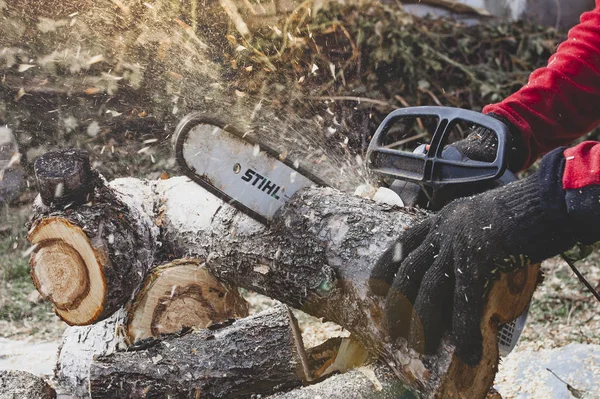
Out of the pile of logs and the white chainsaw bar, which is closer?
the pile of logs

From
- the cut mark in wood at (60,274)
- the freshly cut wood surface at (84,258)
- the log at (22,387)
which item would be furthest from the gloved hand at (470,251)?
the log at (22,387)

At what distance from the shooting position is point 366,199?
2.37m

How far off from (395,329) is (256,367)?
1.98 ft

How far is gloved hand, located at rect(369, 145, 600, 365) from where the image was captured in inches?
59.7

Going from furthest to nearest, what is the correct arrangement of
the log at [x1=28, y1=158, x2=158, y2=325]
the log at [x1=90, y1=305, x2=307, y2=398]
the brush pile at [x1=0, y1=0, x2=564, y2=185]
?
the brush pile at [x1=0, y1=0, x2=564, y2=185] → the log at [x1=28, y1=158, x2=158, y2=325] → the log at [x1=90, y1=305, x2=307, y2=398]

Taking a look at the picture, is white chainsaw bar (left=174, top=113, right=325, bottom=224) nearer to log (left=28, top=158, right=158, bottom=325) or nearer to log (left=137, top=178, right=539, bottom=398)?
log (left=137, top=178, right=539, bottom=398)

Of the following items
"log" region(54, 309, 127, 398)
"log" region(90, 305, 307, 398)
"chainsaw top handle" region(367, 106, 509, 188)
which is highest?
"chainsaw top handle" region(367, 106, 509, 188)

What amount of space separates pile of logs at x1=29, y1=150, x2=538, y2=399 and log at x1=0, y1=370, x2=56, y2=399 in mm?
229

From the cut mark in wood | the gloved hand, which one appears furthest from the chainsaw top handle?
the cut mark in wood

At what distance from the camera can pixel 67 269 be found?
96.0 inches

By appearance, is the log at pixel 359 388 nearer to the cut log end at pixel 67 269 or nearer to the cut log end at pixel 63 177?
the cut log end at pixel 67 269

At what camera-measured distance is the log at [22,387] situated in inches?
89.6

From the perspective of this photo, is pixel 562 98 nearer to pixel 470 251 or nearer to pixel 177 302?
pixel 470 251

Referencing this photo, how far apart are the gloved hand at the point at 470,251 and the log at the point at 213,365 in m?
0.53
